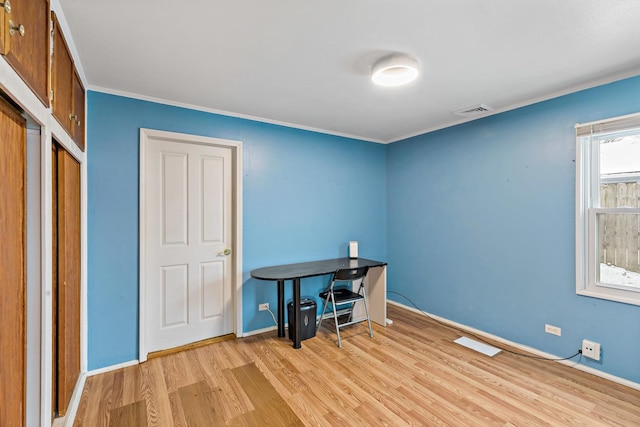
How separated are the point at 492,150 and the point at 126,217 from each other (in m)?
3.54

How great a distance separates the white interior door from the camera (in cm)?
278

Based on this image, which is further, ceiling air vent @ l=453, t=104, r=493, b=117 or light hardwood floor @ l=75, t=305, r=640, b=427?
ceiling air vent @ l=453, t=104, r=493, b=117

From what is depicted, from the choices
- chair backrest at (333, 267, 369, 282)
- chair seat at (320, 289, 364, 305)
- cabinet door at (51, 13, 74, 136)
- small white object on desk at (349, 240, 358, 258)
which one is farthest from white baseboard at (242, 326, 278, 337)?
cabinet door at (51, 13, 74, 136)

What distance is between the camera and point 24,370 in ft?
3.84

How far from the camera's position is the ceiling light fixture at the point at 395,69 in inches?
77.8

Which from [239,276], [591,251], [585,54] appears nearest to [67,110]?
[239,276]

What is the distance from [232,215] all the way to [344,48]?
199cm

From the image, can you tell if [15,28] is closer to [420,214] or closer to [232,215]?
[232,215]

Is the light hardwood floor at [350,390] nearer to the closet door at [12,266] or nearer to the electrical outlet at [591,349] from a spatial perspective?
the electrical outlet at [591,349]

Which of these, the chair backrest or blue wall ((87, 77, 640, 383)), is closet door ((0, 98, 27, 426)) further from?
the chair backrest

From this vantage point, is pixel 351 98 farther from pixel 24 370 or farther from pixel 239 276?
pixel 24 370

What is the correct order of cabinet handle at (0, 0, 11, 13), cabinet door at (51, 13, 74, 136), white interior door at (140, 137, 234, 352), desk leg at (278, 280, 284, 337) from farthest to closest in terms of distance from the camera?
desk leg at (278, 280, 284, 337), white interior door at (140, 137, 234, 352), cabinet door at (51, 13, 74, 136), cabinet handle at (0, 0, 11, 13)

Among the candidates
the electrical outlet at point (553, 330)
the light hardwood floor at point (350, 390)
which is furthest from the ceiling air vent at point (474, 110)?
the light hardwood floor at point (350, 390)

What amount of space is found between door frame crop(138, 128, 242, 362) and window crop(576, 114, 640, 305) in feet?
9.98
